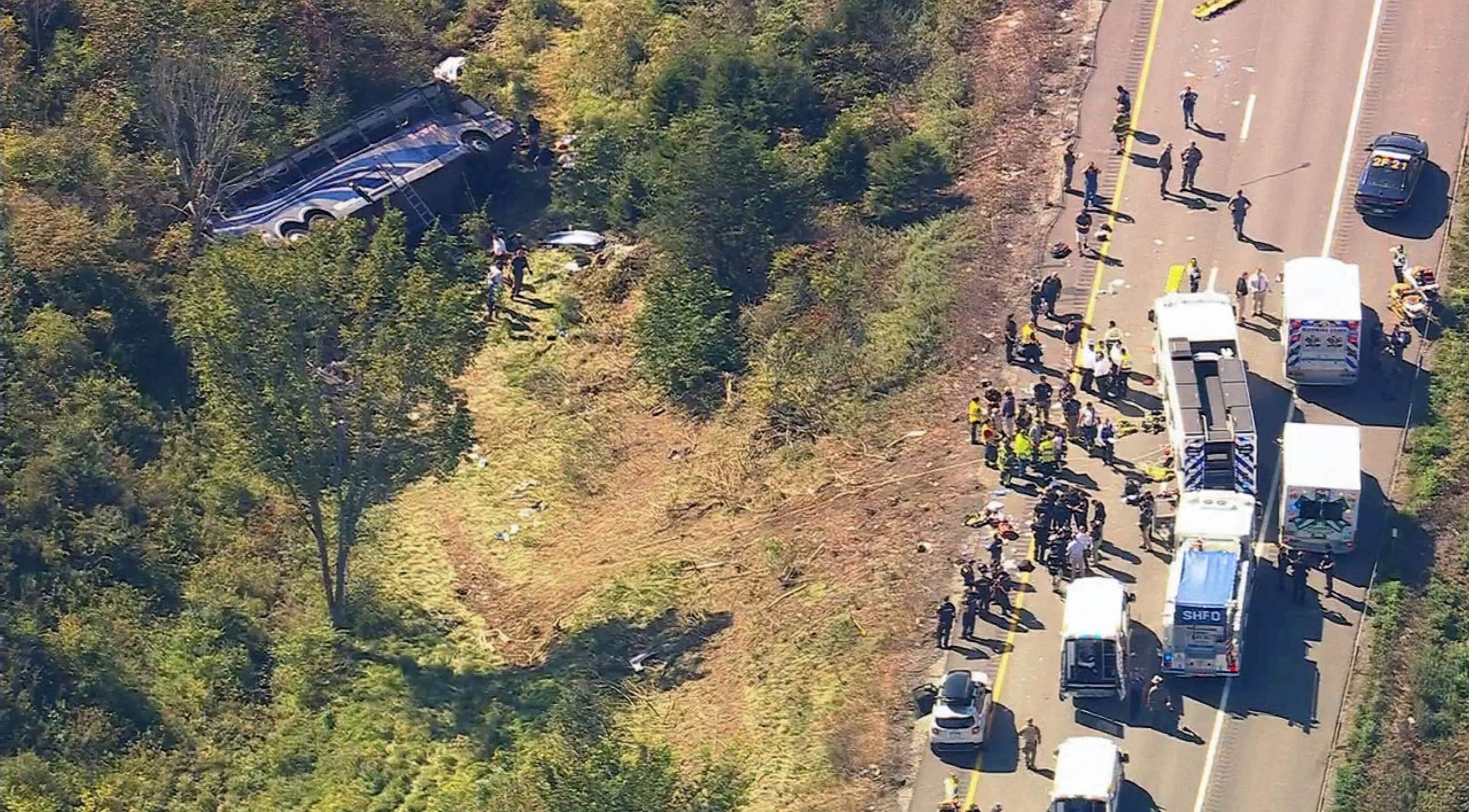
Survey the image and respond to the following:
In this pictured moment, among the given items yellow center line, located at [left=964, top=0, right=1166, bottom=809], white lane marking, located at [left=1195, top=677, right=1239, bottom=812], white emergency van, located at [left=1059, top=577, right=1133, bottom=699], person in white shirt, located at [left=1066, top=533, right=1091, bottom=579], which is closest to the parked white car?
yellow center line, located at [left=964, top=0, right=1166, bottom=809]

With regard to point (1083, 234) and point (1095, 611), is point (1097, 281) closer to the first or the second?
point (1083, 234)

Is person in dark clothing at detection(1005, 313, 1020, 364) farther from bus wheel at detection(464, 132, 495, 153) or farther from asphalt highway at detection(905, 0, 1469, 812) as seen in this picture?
bus wheel at detection(464, 132, 495, 153)

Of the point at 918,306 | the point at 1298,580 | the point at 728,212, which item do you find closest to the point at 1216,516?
the point at 1298,580

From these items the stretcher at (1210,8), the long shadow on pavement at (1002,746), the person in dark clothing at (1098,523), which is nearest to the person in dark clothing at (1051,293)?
the person in dark clothing at (1098,523)

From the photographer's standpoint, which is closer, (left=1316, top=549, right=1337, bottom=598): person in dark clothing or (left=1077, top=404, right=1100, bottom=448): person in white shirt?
(left=1316, top=549, right=1337, bottom=598): person in dark clothing

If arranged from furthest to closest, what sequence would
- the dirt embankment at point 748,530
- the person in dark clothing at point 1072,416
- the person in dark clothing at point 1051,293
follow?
the person in dark clothing at point 1051,293, the person in dark clothing at point 1072,416, the dirt embankment at point 748,530

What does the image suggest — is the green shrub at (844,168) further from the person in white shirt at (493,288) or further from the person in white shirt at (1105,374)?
the person in white shirt at (1105,374)
